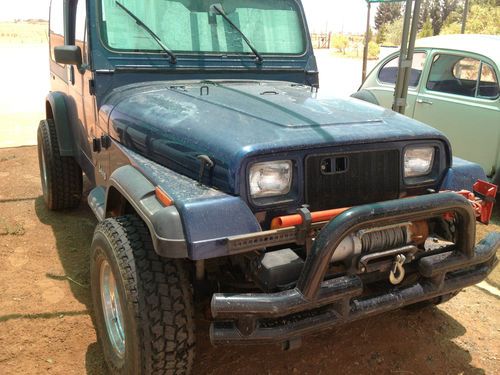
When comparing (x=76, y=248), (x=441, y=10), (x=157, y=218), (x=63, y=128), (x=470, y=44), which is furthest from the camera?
(x=441, y=10)

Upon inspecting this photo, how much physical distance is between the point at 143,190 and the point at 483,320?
2.40 metres

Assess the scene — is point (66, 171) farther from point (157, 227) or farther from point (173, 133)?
point (157, 227)

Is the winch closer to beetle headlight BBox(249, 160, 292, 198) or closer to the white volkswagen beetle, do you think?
beetle headlight BBox(249, 160, 292, 198)

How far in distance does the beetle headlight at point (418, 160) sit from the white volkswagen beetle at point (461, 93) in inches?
107

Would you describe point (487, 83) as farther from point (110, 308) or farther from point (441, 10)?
point (441, 10)

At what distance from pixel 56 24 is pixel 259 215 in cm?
345

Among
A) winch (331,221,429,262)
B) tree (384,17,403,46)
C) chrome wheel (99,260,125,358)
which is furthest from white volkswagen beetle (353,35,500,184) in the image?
tree (384,17,403,46)

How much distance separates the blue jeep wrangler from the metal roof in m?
3.24

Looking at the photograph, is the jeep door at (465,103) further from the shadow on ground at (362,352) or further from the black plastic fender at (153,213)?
the black plastic fender at (153,213)

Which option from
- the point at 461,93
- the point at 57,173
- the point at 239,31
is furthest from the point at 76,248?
the point at 461,93

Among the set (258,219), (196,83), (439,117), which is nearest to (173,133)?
(258,219)

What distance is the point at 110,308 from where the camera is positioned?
264 centimetres

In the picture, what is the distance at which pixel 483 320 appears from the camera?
127 inches

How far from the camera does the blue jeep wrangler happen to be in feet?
6.44
